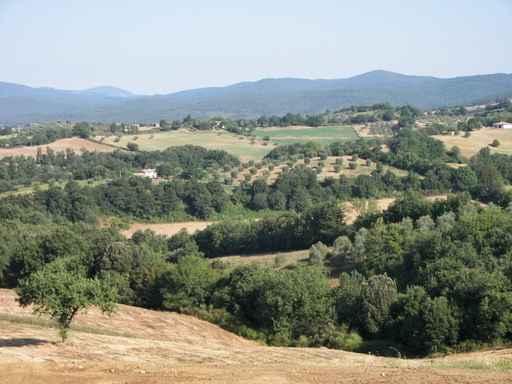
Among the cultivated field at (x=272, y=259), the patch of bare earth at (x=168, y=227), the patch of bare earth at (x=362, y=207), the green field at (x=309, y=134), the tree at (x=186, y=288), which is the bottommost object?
the patch of bare earth at (x=168, y=227)

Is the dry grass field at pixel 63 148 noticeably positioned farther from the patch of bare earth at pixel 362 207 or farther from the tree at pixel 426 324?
the tree at pixel 426 324

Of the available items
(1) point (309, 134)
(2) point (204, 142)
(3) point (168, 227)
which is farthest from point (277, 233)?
(1) point (309, 134)

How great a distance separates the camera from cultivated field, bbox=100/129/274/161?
4616 inches

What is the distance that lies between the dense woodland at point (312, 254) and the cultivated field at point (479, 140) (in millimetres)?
12750

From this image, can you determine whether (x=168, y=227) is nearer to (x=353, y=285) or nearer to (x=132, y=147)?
(x=353, y=285)

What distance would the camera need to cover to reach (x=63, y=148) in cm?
11850

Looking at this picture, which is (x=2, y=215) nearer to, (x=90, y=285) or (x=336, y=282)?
(x=336, y=282)

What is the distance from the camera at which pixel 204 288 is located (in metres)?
40.8

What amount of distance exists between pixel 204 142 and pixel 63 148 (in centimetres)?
2265

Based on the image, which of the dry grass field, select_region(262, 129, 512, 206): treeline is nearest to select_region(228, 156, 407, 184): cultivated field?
select_region(262, 129, 512, 206): treeline

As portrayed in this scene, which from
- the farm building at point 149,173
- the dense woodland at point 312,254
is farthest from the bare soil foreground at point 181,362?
the farm building at point 149,173

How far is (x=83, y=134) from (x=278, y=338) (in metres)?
100

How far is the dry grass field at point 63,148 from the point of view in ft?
375

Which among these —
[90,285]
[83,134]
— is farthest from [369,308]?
[83,134]
